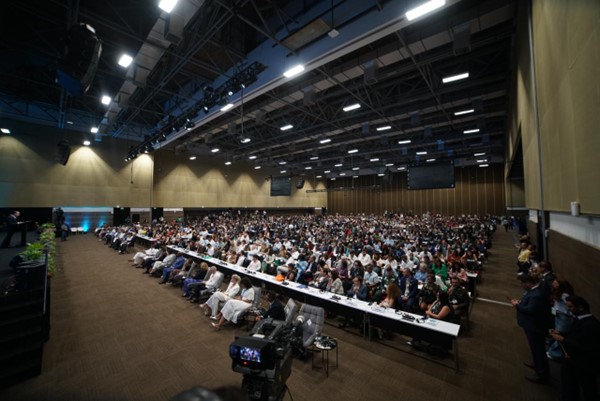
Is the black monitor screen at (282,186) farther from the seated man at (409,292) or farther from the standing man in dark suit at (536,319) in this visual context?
the standing man in dark suit at (536,319)

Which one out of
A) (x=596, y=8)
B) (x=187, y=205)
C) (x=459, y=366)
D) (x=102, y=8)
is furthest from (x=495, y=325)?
(x=187, y=205)

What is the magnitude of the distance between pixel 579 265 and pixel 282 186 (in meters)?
20.3

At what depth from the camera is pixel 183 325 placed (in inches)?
204

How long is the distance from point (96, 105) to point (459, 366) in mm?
20133

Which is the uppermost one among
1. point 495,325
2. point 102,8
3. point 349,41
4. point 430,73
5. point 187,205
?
point 102,8

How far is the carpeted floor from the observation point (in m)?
3.29

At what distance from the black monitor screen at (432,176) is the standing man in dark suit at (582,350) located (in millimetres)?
13437

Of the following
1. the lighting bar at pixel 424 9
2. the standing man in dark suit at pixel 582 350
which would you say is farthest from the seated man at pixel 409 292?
the lighting bar at pixel 424 9

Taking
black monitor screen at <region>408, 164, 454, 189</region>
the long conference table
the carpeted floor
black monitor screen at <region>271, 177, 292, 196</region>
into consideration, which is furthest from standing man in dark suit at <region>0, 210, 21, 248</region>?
black monitor screen at <region>408, 164, 454, 189</region>

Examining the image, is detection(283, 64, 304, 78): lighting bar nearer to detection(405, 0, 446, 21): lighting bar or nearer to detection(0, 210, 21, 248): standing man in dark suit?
detection(405, 0, 446, 21): lighting bar

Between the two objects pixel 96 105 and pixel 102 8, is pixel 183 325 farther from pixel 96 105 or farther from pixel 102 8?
pixel 96 105

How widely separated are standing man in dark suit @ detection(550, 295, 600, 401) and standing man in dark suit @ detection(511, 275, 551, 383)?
2.24 ft

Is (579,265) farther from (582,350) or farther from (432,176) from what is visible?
(432,176)

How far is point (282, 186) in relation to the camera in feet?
74.0
